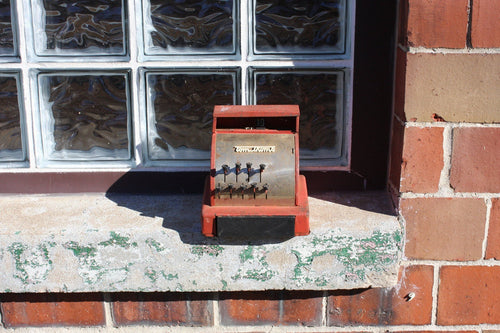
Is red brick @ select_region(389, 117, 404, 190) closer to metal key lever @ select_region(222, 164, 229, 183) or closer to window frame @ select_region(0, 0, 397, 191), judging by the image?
window frame @ select_region(0, 0, 397, 191)

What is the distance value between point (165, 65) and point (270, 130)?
1.21 ft

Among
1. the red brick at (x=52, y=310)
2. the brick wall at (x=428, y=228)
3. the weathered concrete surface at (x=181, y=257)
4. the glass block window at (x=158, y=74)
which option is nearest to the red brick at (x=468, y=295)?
the brick wall at (x=428, y=228)

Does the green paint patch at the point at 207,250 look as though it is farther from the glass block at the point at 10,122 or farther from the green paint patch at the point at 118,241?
the glass block at the point at 10,122

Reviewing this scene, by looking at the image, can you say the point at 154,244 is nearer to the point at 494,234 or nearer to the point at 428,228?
the point at 428,228

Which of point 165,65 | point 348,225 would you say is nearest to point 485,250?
point 348,225

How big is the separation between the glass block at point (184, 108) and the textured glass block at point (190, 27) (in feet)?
0.23

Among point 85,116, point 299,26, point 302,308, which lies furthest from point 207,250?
point 299,26

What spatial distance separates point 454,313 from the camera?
169 cm

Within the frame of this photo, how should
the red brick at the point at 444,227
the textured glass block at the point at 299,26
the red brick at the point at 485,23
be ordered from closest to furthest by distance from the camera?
the red brick at the point at 485,23
the red brick at the point at 444,227
the textured glass block at the point at 299,26

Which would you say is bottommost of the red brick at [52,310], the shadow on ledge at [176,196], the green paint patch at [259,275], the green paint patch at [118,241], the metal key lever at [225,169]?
the red brick at [52,310]

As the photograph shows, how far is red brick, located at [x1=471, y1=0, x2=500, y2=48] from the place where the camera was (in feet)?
4.88

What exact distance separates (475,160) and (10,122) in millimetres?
1258

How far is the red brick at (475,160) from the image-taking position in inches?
61.1

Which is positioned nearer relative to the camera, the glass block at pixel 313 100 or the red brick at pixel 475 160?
the red brick at pixel 475 160
